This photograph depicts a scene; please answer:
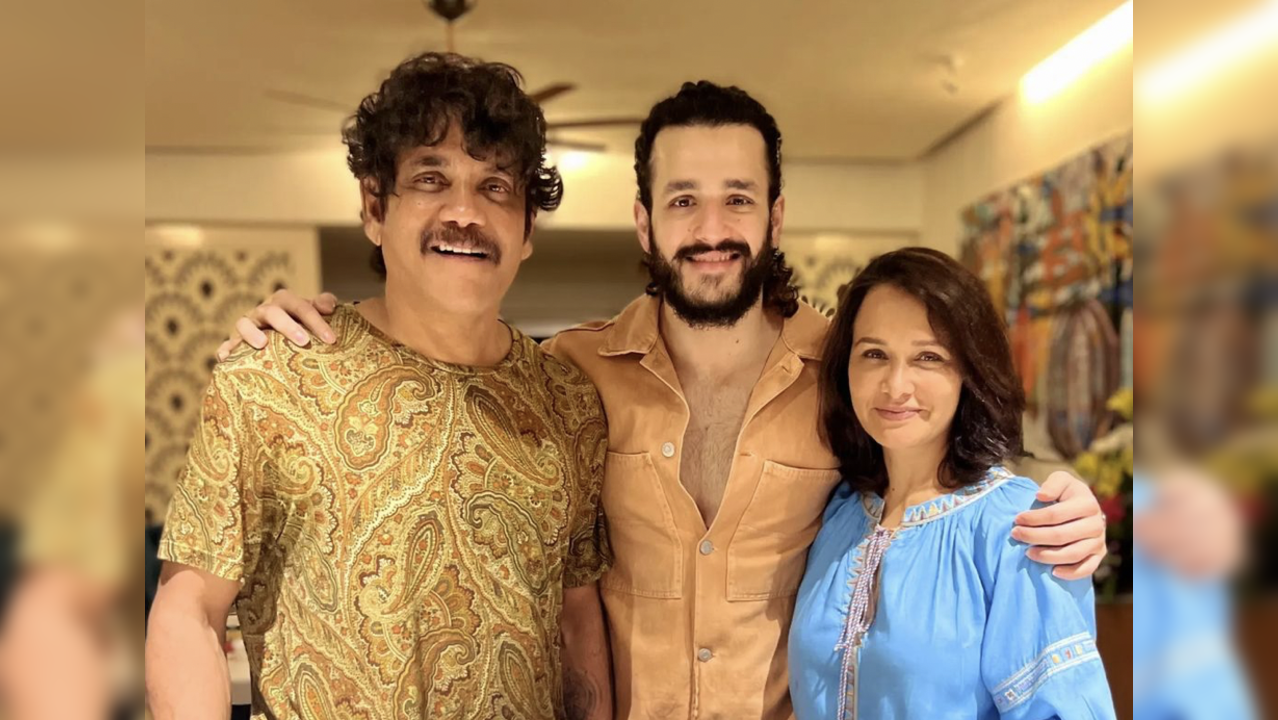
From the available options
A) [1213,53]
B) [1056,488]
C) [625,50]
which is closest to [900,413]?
[1056,488]

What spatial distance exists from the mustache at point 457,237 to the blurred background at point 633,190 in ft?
1.34

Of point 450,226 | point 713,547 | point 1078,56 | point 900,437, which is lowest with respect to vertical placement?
point 713,547

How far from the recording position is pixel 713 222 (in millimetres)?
1790

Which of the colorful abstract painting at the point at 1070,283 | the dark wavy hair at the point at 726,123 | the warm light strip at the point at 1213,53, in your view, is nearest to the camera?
the warm light strip at the point at 1213,53

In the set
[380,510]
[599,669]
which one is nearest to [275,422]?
[380,510]

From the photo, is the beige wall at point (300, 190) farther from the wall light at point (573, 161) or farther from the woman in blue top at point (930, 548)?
the woman in blue top at point (930, 548)

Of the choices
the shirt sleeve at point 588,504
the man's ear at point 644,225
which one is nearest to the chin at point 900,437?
the shirt sleeve at point 588,504

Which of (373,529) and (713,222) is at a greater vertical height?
(713,222)

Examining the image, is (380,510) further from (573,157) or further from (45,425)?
(573,157)

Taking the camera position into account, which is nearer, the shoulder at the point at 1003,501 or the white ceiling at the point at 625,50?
the shoulder at the point at 1003,501

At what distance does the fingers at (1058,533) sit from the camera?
135cm

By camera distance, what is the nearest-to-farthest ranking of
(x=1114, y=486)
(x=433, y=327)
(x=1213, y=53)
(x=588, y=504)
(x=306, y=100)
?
1. (x=1213, y=53)
2. (x=433, y=327)
3. (x=588, y=504)
4. (x=1114, y=486)
5. (x=306, y=100)

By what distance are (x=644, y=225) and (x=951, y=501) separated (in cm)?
85

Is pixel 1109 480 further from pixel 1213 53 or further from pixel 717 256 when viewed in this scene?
pixel 1213 53
